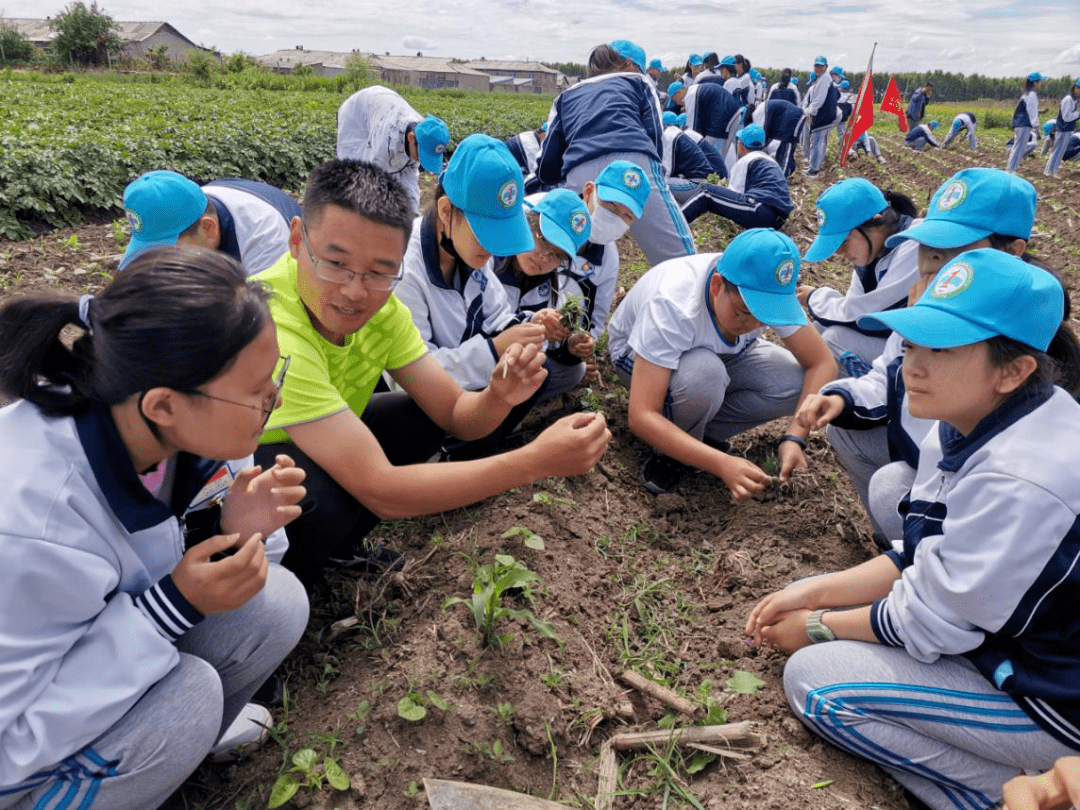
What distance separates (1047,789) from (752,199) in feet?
18.6

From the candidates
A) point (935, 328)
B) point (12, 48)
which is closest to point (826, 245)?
point (935, 328)

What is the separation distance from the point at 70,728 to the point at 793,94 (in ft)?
59.9

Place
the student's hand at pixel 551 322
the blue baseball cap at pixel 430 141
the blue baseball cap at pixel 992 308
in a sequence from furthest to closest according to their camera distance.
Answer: the blue baseball cap at pixel 430 141
the student's hand at pixel 551 322
the blue baseball cap at pixel 992 308

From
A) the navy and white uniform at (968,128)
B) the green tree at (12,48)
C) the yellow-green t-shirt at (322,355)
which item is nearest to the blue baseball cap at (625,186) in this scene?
the yellow-green t-shirt at (322,355)

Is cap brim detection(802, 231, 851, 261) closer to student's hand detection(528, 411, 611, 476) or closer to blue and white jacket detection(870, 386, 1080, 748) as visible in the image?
blue and white jacket detection(870, 386, 1080, 748)

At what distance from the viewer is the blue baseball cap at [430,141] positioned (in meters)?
5.17

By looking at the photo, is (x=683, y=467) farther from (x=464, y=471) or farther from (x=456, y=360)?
(x=464, y=471)

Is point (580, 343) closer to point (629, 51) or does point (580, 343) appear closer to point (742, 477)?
point (742, 477)

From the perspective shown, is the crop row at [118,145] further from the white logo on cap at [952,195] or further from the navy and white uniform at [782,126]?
the navy and white uniform at [782,126]

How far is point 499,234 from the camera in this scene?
2.79m

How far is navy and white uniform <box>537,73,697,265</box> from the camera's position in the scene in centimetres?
479

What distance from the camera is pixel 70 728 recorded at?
1.36m

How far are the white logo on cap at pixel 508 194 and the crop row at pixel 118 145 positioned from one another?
250 inches

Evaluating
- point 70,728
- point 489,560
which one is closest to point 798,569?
point 489,560
